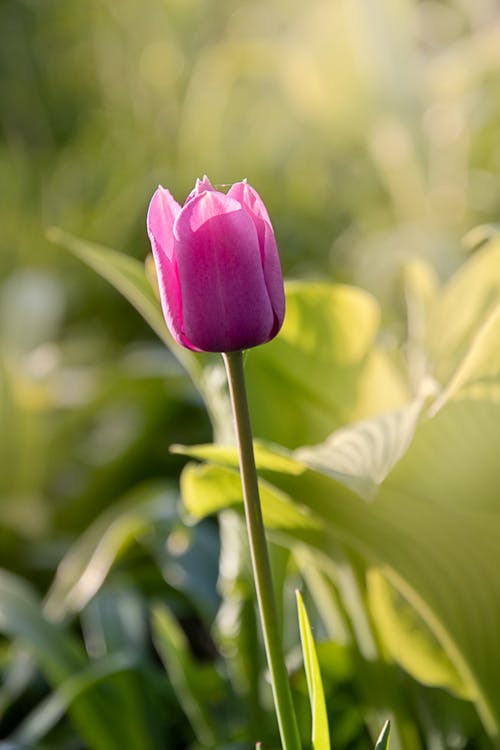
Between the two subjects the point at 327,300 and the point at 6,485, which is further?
the point at 6,485

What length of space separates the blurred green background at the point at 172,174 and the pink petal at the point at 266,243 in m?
0.46

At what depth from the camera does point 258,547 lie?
16.4 inches

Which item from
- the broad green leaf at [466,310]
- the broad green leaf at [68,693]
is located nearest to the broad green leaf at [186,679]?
the broad green leaf at [68,693]

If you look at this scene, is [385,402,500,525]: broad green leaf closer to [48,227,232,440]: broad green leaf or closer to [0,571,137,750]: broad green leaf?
[48,227,232,440]: broad green leaf

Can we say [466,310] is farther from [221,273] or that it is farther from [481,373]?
[221,273]

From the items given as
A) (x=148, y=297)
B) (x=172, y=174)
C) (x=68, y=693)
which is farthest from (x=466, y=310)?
(x=172, y=174)

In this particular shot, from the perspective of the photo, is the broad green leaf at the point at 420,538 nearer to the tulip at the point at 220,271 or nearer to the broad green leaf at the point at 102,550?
the tulip at the point at 220,271

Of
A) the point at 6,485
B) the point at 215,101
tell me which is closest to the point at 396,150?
the point at 215,101

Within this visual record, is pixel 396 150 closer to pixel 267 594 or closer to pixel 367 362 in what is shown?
pixel 367 362

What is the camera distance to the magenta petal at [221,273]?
1.25 ft

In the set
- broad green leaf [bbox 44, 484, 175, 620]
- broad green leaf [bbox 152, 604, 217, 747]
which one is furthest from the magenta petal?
broad green leaf [bbox 44, 484, 175, 620]

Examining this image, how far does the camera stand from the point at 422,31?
7.29 ft

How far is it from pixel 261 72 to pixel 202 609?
54.1 inches

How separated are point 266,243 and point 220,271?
2 cm
